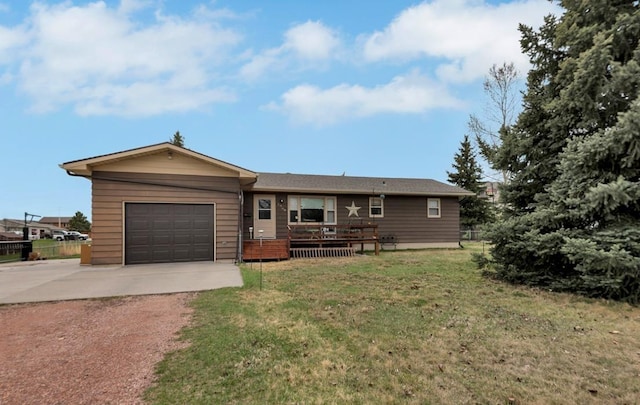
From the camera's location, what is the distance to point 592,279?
542cm

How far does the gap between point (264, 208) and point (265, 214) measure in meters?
0.26

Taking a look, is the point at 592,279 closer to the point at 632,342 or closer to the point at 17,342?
the point at 632,342

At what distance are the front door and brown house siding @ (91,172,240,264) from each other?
2.79 meters

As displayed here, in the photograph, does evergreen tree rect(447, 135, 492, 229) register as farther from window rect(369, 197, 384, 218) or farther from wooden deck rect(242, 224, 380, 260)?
wooden deck rect(242, 224, 380, 260)

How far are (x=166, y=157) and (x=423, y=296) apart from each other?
895cm

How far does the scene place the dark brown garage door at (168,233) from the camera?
408 inches

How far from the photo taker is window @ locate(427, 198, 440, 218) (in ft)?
54.1

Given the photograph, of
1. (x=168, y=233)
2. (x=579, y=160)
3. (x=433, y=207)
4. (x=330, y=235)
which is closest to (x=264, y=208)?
(x=330, y=235)

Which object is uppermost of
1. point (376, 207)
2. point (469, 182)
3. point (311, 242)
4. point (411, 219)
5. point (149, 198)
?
point (469, 182)

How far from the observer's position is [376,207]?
51.6 feet

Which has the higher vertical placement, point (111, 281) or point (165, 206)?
point (165, 206)

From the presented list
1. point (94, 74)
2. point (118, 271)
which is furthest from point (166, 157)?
point (94, 74)

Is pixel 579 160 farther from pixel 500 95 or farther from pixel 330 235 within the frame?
pixel 500 95

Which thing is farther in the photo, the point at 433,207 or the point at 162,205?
the point at 433,207
